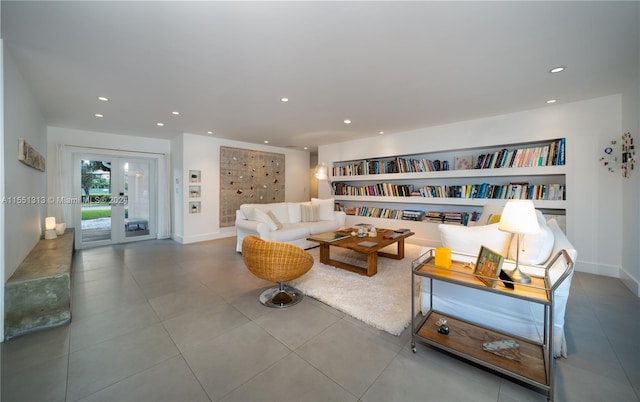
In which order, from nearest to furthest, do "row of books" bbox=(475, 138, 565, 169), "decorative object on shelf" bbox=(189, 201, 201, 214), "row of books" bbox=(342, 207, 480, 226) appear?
"row of books" bbox=(475, 138, 565, 169), "row of books" bbox=(342, 207, 480, 226), "decorative object on shelf" bbox=(189, 201, 201, 214)

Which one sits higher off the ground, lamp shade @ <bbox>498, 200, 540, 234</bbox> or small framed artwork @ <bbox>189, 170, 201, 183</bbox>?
small framed artwork @ <bbox>189, 170, 201, 183</bbox>

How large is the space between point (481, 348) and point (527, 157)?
344 centimetres

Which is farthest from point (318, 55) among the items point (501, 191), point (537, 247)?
point (501, 191)

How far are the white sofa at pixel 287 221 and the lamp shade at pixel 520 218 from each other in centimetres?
321

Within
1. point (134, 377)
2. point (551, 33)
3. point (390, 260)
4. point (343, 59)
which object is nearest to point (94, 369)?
point (134, 377)

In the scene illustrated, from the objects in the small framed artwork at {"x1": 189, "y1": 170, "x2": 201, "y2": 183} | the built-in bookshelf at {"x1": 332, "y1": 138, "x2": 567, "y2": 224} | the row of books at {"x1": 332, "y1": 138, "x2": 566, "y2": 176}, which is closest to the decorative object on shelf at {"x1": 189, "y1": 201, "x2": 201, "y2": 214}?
the small framed artwork at {"x1": 189, "y1": 170, "x2": 201, "y2": 183}

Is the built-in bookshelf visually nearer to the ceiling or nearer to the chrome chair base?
the ceiling

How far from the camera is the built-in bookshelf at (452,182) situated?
3.72 m

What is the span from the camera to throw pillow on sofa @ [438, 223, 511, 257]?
6.71ft

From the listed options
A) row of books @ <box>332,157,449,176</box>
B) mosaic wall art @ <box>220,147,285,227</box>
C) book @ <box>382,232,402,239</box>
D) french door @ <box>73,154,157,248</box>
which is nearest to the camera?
book @ <box>382,232,402,239</box>

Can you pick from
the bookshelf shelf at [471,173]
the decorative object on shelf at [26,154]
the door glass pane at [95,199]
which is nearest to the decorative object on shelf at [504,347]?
the bookshelf shelf at [471,173]

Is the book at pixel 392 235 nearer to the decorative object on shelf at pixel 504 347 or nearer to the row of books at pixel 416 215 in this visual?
the row of books at pixel 416 215

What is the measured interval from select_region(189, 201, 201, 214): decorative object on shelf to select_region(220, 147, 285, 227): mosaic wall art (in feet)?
1.71

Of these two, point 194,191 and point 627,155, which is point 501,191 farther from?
point 194,191
